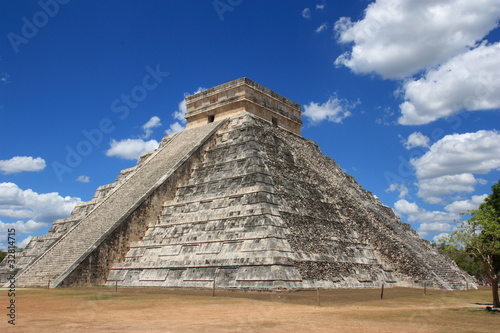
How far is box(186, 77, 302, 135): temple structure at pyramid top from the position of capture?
71.4 ft

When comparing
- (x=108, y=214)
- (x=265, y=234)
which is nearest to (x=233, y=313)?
(x=265, y=234)

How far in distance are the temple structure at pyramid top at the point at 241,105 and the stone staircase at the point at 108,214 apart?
100 centimetres

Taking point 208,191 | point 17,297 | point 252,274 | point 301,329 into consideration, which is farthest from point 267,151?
point 301,329

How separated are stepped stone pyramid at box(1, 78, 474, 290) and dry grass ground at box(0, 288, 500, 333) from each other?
100 centimetres

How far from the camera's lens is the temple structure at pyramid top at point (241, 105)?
21750 mm

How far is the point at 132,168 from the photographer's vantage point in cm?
2303

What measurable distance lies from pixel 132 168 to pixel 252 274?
41.0ft

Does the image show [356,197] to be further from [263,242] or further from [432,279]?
[263,242]

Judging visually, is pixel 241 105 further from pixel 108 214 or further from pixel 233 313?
pixel 233 313

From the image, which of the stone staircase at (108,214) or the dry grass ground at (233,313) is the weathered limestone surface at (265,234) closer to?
the dry grass ground at (233,313)

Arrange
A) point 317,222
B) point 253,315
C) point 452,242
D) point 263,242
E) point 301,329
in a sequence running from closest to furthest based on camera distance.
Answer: point 301,329, point 253,315, point 452,242, point 263,242, point 317,222

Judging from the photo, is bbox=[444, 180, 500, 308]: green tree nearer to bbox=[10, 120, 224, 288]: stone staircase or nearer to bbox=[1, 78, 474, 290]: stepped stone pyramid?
bbox=[1, 78, 474, 290]: stepped stone pyramid

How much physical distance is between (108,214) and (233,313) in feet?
34.5

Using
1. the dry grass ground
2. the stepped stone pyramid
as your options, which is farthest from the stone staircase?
the dry grass ground
